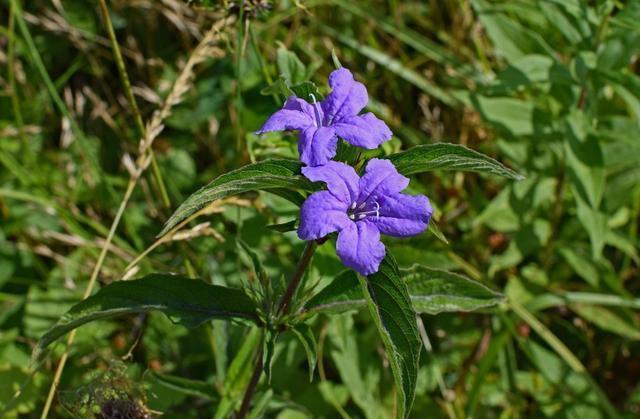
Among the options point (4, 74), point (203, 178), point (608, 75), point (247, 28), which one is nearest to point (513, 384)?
point (608, 75)

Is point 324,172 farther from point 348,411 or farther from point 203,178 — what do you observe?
A: point 203,178

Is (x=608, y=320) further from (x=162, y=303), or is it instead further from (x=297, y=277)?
(x=162, y=303)

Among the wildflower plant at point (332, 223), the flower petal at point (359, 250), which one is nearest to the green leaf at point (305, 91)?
the wildflower plant at point (332, 223)

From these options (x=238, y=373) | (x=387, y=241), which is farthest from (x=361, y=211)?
(x=387, y=241)

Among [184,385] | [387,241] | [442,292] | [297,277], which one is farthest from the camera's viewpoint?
[387,241]

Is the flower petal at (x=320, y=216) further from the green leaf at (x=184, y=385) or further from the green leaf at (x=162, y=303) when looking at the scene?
the green leaf at (x=184, y=385)

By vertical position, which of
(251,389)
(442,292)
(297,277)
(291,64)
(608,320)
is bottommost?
(608,320)
